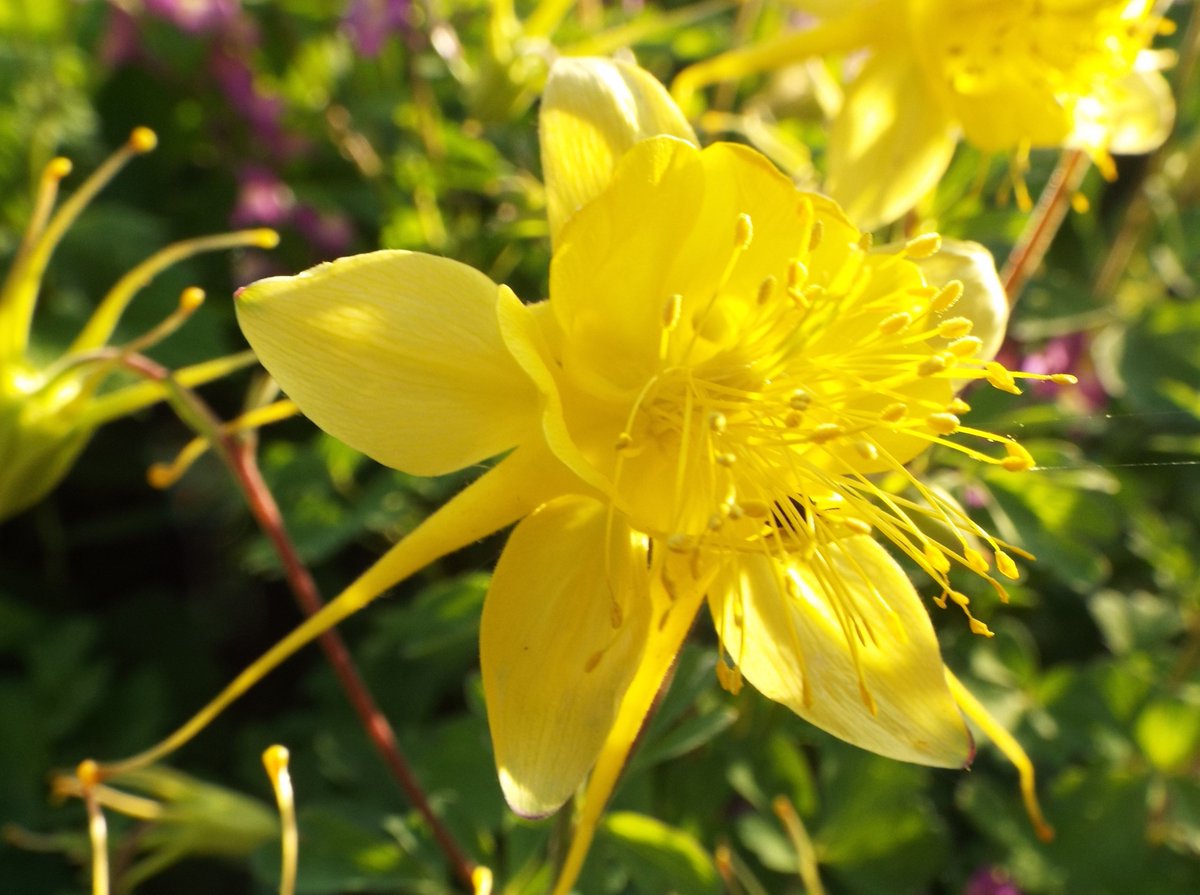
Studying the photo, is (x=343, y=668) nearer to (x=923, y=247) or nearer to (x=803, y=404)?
(x=803, y=404)

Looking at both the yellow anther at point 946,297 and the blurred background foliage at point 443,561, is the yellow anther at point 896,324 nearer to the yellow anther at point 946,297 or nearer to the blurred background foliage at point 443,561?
the yellow anther at point 946,297

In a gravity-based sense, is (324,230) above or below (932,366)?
below

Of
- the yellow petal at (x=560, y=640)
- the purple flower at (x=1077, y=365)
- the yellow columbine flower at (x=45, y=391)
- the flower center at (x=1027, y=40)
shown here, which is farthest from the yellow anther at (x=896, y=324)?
the purple flower at (x=1077, y=365)

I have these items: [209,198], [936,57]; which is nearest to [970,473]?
[936,57]

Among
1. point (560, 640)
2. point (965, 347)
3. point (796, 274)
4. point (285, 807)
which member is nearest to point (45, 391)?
point (285, 807)

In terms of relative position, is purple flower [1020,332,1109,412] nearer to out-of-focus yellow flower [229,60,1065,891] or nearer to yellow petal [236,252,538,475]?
out-of-focus yellow flower [229,60,1065,891]
